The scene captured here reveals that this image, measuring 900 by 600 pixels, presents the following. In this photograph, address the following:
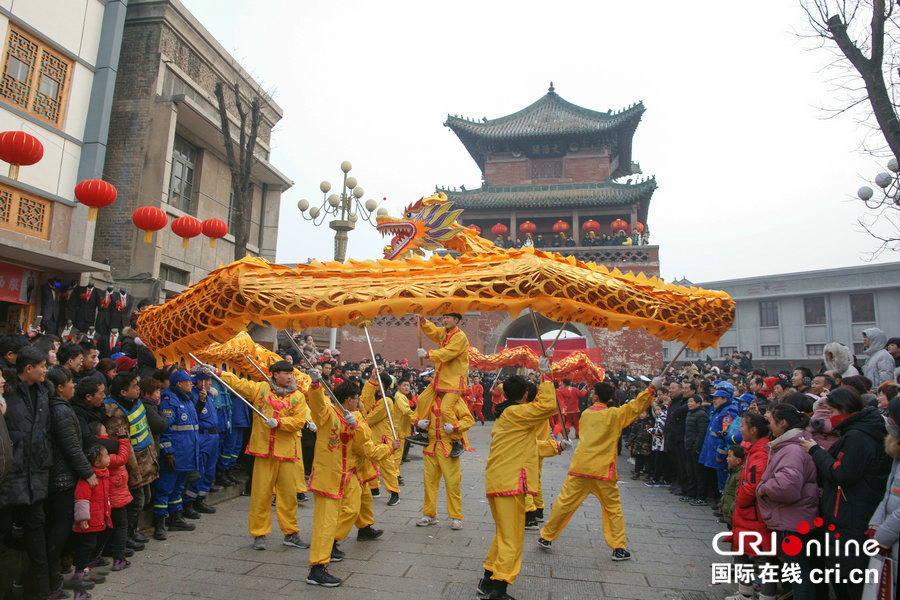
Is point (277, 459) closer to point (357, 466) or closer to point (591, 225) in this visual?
point (357, 466)

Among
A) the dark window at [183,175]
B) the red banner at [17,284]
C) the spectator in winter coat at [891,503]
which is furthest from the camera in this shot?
the dark window at [183,175]

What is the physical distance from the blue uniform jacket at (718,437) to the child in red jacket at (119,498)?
Result: 221 inches

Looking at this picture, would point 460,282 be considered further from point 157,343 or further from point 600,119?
point 600,119

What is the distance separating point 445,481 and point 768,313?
3097 cm

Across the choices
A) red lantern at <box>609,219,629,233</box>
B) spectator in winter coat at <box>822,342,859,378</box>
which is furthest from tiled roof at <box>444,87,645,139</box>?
spectator in winter coat at <box>822,342,859,378</box>

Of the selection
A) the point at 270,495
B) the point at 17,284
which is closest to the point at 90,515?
the point at 270,495

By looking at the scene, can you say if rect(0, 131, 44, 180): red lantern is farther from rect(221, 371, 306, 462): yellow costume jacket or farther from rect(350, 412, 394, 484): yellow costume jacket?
rect(350, 412, 394, 484): yellow costume jacket

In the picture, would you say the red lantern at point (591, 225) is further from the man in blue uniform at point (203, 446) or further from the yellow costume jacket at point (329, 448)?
the yellow costume jacket at point (329, 448)

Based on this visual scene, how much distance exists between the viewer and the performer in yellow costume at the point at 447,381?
5441mm

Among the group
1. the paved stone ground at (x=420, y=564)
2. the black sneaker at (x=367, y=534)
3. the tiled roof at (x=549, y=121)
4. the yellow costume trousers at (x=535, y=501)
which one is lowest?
the paved stone ground at (x=420, y=564)

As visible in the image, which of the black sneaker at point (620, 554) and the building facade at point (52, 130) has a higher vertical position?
the building facade at point (52, 130)

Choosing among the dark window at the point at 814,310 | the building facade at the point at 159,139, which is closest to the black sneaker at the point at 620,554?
the building facade at the point at 159,139

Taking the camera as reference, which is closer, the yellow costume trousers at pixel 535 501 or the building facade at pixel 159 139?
the yellow costume trousers at pixel 535 501

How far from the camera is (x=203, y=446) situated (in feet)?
17.9
